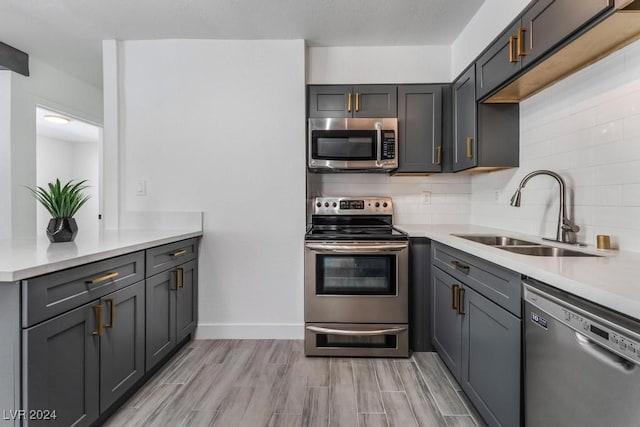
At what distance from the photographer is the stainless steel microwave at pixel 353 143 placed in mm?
2639

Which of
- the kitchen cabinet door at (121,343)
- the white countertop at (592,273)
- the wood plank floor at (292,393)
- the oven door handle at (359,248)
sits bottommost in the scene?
the wood plank floor at (292,393)

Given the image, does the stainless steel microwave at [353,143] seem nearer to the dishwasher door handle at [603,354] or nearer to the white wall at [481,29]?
the white wall at [481,29]

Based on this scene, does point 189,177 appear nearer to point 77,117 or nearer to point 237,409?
point 237,409

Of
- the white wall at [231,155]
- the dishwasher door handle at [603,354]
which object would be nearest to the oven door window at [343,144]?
the white wall at [231,155]

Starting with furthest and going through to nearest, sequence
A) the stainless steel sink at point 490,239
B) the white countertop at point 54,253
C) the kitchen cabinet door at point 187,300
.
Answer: the kitchen cabinet door at point 187,300, the stainless steel sink at point 490,239, the white countertop at point 54,253

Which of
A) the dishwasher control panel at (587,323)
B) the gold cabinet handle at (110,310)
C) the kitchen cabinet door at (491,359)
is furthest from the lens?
the gold cabinet handle at (110,310)

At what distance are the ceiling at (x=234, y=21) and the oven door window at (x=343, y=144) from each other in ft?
2.52

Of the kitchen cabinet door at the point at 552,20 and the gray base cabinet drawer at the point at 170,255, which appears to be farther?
the gray base cabinet drawer at the point at 170,255

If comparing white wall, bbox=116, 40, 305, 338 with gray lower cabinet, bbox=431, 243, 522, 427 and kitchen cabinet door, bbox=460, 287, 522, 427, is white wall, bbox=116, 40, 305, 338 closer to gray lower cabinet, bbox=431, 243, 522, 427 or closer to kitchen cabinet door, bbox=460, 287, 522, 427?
gray lower cabinet, bbox=431, 243, 522, 427

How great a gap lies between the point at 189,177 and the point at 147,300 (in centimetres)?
113

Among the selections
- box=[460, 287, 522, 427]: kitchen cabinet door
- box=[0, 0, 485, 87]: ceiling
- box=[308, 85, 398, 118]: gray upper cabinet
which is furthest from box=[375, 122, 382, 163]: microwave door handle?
box=[460, 287, 522, 427]: kitchen cabinet door

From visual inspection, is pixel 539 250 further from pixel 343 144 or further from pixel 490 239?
pixel 343 144

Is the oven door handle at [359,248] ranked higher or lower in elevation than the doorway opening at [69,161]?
lower

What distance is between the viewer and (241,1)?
7.16 ft
